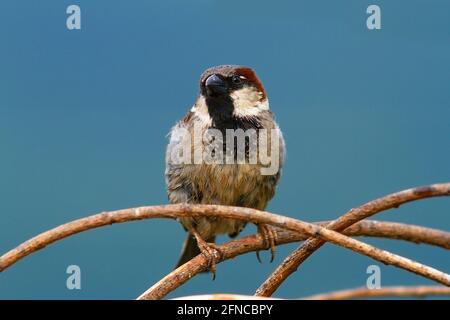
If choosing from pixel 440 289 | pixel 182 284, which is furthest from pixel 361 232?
pixel 182 284

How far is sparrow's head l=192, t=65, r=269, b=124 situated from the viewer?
7.31 ft

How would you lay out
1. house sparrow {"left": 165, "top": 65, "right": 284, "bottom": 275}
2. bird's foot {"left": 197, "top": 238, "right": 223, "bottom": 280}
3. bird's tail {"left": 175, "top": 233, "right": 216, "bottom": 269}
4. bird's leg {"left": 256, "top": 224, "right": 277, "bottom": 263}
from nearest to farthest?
bird's foot {"left": 197, "top": 238, "right": 223, "bottom": 280}
bird's leg {"left": 256, "top": 224, "right": 277, "bottom": 263}
house sparrow {"left": 165, "top": 65, "right": 284, "bottom": 275}
bird's tail {"left": 175, "top": 233, "right": 216, "bottom": 269}

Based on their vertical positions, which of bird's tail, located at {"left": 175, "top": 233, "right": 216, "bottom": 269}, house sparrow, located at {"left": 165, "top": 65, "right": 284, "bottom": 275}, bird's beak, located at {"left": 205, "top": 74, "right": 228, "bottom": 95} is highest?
bird's beak, located at {"left": 205, "top": 74, "right": 228, "bottom": 95}

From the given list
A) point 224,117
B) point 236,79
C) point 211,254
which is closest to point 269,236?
point 211,254

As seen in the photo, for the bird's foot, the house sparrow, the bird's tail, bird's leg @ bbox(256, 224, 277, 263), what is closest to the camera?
the bird's foot

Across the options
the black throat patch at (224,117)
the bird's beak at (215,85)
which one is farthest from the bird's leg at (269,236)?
the bird's beak at (215,85)

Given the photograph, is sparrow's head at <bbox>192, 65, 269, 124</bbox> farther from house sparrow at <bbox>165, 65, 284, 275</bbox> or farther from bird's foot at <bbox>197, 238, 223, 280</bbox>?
bird's foot at <bbox>197, 238, 223, 280</bbox>

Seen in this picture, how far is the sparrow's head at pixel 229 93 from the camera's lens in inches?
87.7

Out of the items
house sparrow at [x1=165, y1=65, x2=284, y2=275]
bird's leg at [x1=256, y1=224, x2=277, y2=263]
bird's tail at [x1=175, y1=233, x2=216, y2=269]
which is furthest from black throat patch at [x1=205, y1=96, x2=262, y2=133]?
bird's tail at [x1=175, y1=233, x2=216, y2=269]

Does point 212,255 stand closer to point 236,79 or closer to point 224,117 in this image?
point 224,117

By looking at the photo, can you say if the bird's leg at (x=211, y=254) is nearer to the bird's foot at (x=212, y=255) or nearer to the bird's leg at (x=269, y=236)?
the bird's foot at (x=212, y=255)
